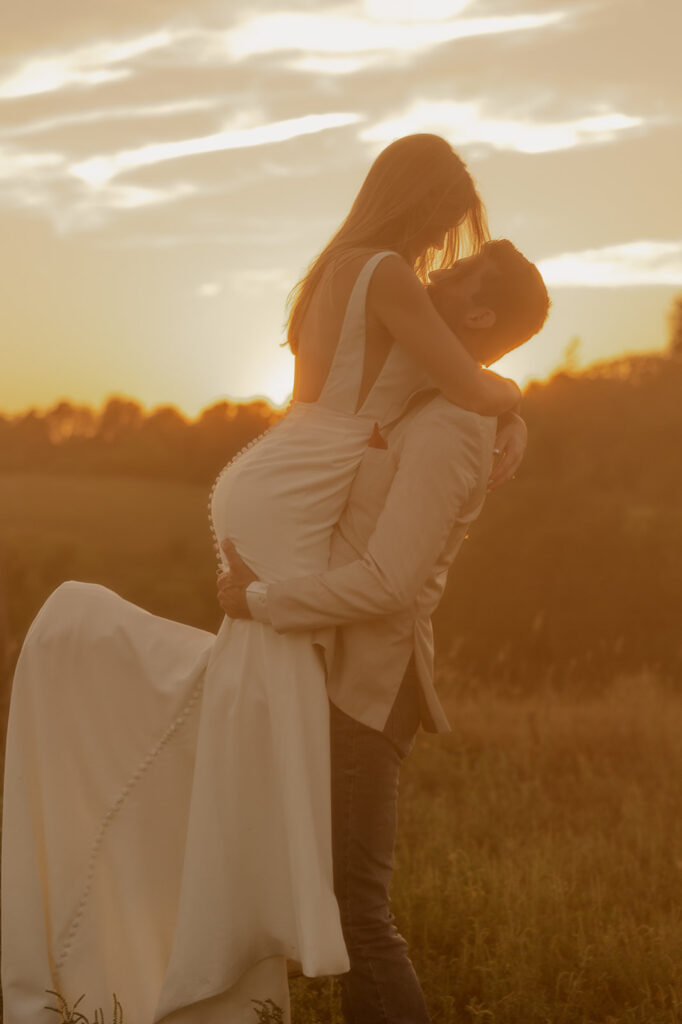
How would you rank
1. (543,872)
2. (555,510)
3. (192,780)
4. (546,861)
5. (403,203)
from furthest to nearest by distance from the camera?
(555,510)
(546,861)
(543,872)
(192,780)
(403,203)

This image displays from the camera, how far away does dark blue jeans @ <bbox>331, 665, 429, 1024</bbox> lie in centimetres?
266

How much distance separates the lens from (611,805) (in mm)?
6387

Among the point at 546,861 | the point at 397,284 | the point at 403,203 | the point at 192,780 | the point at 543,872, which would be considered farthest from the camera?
the point at 546,861

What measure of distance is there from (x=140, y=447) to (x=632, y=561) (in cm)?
1782

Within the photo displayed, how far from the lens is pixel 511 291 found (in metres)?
2.65

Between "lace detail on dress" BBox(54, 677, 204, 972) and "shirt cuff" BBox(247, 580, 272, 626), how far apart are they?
0.86 feet

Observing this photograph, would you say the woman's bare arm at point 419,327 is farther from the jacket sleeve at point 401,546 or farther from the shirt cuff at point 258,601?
the shirt cuff at point 258,601

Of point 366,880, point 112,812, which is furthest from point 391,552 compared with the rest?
point 112,812

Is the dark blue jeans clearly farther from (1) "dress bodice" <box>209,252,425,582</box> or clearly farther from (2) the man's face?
(2) the man's face

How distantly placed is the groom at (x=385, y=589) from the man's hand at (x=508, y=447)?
0.58 feet

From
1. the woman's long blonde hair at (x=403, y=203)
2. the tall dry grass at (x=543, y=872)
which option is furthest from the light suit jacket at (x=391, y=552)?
the tall dry grass at (x=543, y=872)

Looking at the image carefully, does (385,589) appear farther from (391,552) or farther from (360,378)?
(360,378)

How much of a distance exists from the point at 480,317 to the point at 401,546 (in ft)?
1.74

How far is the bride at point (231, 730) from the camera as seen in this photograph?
264 centimetres
